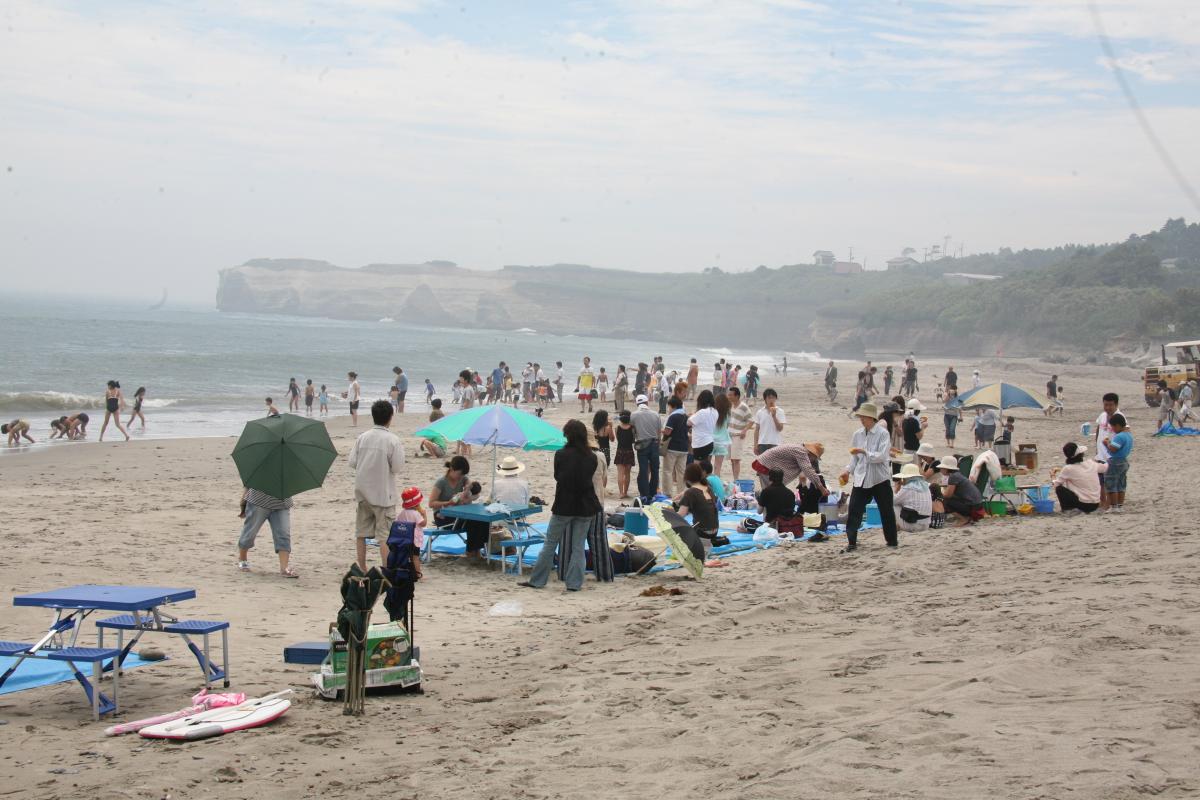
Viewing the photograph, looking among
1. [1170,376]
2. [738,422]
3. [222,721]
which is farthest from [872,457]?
[1170,376]

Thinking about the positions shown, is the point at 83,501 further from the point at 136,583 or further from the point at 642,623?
the point at 642,623

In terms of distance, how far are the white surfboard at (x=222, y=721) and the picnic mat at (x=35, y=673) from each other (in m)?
1.00

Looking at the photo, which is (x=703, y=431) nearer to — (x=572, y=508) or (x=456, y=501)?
(x=456, y=501)

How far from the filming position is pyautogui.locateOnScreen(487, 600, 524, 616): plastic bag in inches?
325

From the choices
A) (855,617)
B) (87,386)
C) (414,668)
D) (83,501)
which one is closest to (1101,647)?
(855,617)

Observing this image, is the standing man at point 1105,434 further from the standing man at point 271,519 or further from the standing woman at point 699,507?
the standing man at point 271,519

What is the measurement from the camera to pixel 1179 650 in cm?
513

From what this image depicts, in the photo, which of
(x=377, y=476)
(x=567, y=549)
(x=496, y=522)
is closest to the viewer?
(x=377, y=476)

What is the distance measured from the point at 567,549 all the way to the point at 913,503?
385 cm

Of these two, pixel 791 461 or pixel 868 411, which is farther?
pixel 791 461

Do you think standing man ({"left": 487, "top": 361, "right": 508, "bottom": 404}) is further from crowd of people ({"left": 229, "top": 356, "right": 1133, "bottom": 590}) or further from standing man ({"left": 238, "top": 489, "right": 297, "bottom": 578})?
standing man ({"left": 238, "top": 489, "right": 297, "bottom": 578})

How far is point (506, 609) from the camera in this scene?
8.36 m

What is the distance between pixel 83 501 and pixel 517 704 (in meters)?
9.60

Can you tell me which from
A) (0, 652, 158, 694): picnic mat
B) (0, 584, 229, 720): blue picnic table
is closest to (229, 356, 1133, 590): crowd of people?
(0, 584, 229, 720): blue picnic table
